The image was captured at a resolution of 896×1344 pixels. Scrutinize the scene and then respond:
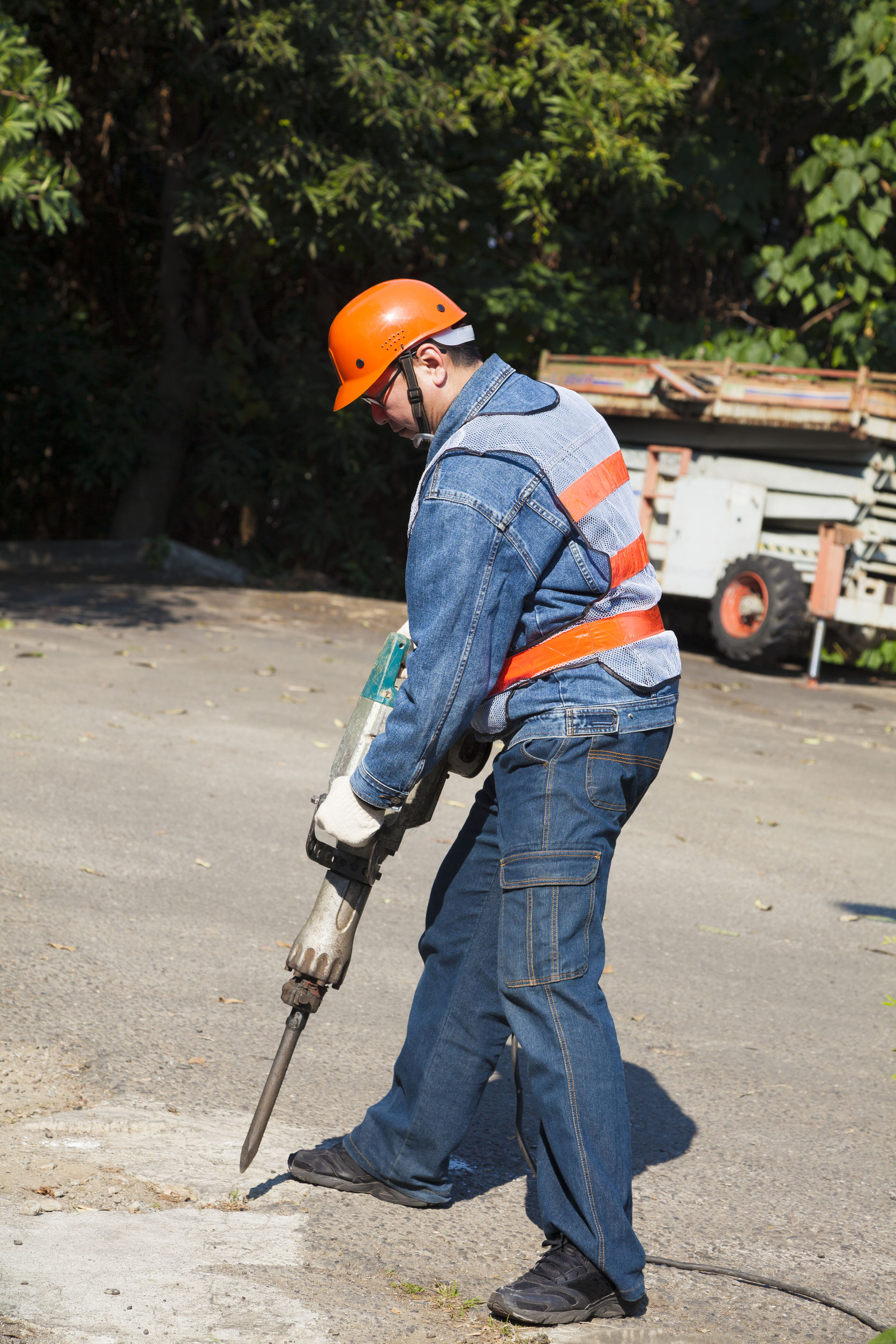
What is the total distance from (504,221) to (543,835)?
13.7 m

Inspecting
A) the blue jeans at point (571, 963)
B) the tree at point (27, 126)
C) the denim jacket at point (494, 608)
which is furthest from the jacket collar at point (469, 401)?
the tree at point (27, 126)

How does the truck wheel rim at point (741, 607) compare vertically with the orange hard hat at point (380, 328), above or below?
below

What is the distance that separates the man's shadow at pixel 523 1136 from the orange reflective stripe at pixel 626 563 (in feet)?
3.53

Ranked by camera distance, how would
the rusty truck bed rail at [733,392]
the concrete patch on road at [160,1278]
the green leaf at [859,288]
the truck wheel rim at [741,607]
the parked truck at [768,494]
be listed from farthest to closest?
the green leaf at [859,288]
the truck wheel rim at [741,607]
the parked truck at [768,494]
the rusty truck bed rail at [733,392]
the concrete patch on road at [160,1278]

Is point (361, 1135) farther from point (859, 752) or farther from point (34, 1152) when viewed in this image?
point (859, 752)

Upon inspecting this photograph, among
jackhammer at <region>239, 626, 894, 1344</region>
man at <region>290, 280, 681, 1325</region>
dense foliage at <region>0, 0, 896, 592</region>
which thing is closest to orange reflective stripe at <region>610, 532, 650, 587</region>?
man at <region>290, 280, 681, 1325</region>

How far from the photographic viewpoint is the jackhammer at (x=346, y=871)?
2848 millimetres

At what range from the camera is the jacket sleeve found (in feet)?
8.29

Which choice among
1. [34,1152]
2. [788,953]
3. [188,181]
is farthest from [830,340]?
[34,1152]

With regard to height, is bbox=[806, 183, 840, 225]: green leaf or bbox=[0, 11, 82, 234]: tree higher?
bbox=[806, 183, 840, 225]: green leaf

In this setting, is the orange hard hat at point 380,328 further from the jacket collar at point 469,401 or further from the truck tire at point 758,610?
the truck tire at point 758,610

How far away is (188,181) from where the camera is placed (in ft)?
42.4

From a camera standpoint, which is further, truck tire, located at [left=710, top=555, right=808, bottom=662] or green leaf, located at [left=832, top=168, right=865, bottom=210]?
green leaf, located at [left=832, top=168, right=865, bottom=210]

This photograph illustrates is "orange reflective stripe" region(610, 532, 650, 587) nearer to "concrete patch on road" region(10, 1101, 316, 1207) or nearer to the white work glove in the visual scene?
the white work glove
